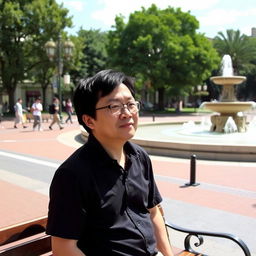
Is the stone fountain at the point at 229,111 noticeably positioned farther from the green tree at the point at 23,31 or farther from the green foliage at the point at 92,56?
the green foliage at the point at 92,56

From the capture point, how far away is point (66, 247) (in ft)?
6.30

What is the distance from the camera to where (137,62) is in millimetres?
38938

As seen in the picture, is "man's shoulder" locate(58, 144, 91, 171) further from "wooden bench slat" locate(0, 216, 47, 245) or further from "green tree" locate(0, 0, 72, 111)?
"green tree" locate(0, 0, 72, 111)

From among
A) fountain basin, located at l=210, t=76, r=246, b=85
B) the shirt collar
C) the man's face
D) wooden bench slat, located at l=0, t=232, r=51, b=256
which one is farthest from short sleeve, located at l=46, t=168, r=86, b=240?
fountain basin, located at l=210, t=76, r=246, b=85

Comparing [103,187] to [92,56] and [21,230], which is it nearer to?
[21,230]

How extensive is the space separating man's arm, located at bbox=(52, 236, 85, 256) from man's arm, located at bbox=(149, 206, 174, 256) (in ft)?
2.36

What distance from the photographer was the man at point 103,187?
1.92m

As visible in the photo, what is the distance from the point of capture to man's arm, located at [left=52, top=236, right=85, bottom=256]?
1919 mm

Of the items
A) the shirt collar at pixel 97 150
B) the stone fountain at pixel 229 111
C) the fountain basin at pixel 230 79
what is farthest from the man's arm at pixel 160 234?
the fountain basin at pixel 230 79

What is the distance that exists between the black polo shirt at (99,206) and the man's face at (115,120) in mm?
87

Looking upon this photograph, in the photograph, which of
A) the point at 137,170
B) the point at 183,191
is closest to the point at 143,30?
the point at 183,191

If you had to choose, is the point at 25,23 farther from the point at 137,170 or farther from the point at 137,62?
the point at 137,170

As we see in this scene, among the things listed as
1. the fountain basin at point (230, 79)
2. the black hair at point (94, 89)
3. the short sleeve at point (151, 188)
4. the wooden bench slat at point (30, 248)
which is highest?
the fountain basin at point (230, 79)

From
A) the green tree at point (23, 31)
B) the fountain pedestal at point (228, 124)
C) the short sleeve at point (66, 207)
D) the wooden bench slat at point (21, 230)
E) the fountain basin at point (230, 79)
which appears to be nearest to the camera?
the short sleeve at point (66, 207)
